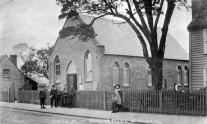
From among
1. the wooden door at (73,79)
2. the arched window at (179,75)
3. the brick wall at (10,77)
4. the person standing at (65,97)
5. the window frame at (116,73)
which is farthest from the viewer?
the brick wall at (10,77)

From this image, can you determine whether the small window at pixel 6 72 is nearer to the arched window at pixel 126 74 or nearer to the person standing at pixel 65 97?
the arched window at pixel 126 74

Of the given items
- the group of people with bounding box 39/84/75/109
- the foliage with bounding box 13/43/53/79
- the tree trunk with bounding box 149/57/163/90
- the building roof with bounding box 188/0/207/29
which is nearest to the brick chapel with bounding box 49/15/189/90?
the group of people with bounding box 39/84/75/109

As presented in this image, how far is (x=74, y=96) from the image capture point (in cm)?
2417

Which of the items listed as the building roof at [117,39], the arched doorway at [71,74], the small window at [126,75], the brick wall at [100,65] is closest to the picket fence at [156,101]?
the brick wall at [100,65]

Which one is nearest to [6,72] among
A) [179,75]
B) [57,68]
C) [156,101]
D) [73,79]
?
[57,68]

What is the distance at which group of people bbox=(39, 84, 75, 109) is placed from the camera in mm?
23922

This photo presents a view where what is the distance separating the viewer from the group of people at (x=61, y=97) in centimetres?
2392

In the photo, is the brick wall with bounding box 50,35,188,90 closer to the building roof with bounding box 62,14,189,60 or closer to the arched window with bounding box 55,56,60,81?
the arched window with bounding box 55,56,60,81

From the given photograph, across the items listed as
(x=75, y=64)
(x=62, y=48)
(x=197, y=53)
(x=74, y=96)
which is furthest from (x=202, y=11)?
(x=62, y=48)

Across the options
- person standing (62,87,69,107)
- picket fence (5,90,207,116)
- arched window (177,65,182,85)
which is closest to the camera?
picket fence (5,90,207,116)

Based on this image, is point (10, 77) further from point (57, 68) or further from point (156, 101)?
point (156, 101)

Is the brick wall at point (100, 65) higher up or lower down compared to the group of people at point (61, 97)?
higher up

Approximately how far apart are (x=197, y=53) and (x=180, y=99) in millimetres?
6671

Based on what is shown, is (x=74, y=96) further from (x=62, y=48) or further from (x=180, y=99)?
(x=62, y=48)
